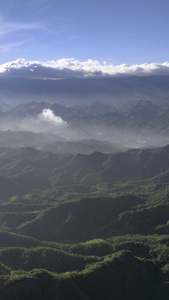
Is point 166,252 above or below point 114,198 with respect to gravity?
below

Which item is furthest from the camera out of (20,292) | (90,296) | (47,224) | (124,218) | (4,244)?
(47,224)

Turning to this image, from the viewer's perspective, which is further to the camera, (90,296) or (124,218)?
(124,218)

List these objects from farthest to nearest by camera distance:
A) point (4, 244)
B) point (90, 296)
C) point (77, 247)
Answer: point (4, 244) → point (77, 247) → point (90, 296)

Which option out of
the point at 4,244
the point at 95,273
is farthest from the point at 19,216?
the point at 95,273

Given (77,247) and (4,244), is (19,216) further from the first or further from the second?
(77,247)

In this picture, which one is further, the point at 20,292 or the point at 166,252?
the point at 166,252

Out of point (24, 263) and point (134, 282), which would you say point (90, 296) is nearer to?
point (134, 282)

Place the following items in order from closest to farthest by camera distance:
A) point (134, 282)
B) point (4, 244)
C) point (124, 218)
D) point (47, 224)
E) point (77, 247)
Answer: point (134, 282) → point (77, 247) → point (4, 244) → point (124, 218) → point (47, 224)

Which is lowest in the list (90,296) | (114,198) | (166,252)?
(90,296)

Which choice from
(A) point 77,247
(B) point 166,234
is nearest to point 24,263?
(A) point 77,247
